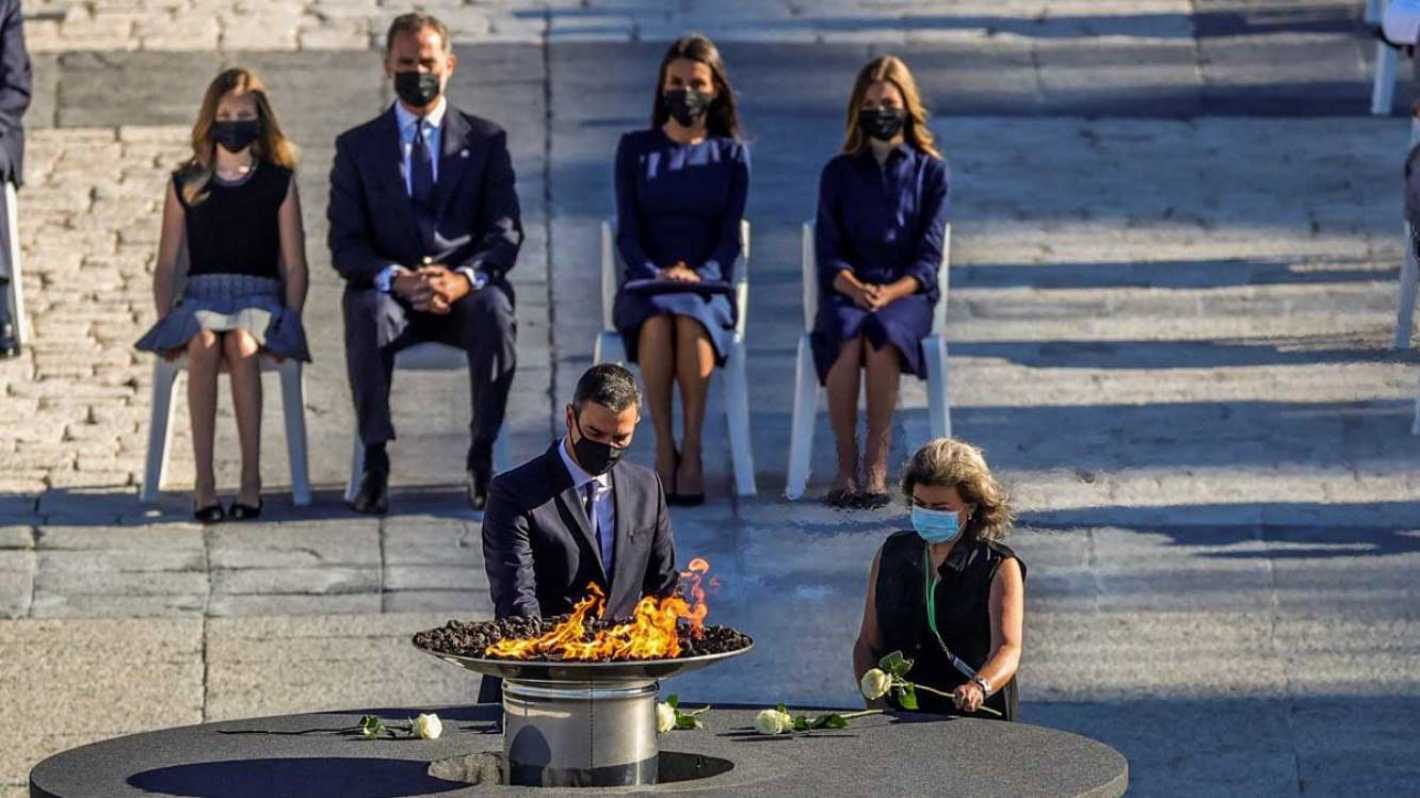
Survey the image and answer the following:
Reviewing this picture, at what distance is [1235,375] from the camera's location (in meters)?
12.4

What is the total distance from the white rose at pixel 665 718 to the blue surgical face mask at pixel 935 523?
0.88 meters

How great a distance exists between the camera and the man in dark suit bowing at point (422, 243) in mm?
11156

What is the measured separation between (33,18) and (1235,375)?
23.2ft

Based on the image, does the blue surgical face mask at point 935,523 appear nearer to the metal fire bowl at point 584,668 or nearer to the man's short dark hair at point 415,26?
the metal fire bowl at point 584,668

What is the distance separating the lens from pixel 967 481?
7723mm

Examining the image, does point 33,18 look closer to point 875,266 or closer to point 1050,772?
point 875,266

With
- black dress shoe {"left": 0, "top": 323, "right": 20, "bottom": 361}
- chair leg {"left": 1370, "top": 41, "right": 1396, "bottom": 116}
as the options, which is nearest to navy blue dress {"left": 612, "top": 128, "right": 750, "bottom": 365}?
black dress shoe {"left": 0, "top": 323, "right": 20, "bottom": 361}

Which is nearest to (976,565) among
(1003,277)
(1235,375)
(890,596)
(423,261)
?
(890,596)

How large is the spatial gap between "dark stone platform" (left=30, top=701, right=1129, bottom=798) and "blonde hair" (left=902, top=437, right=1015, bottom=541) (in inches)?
24.9

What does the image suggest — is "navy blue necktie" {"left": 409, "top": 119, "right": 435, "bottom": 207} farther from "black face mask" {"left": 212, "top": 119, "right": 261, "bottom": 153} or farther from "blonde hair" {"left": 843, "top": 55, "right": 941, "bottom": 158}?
"blonde hair" {"left": 843, "top": 55, "right": 941, "bottom": 158}

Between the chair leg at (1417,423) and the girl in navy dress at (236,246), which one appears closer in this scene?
the girl in navy dress at (236,246)

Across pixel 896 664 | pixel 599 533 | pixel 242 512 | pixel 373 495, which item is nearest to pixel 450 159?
pixel 373 495

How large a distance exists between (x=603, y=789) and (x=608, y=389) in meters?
1.10

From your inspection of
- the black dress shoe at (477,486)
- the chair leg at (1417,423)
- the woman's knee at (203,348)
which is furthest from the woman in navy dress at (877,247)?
the woman's knee at (203,348)
